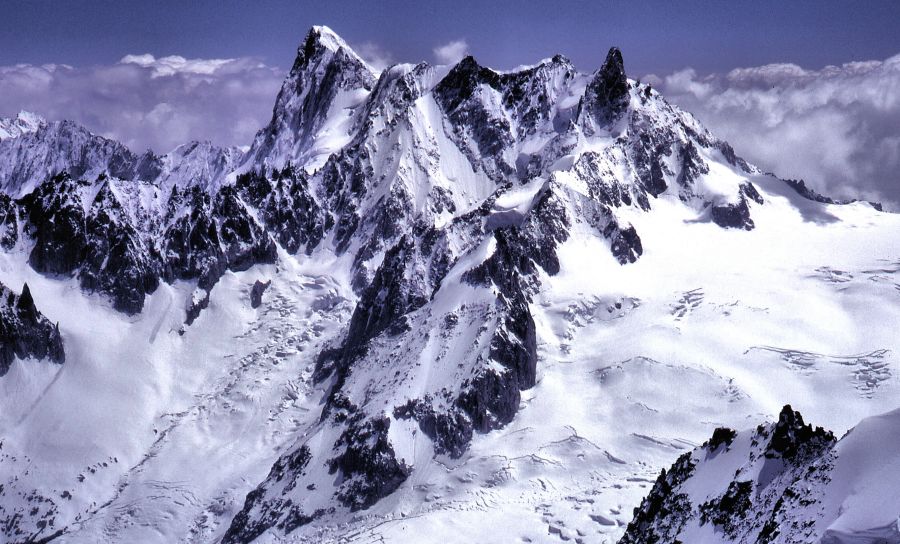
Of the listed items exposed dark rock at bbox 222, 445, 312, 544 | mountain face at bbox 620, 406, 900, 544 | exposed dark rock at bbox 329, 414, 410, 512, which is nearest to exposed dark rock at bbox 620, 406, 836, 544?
mountain face at bbox 620, 406, 900, 544

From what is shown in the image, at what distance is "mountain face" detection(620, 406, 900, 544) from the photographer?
6462 centimetres

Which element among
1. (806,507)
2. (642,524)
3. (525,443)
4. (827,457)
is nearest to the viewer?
(806,507)

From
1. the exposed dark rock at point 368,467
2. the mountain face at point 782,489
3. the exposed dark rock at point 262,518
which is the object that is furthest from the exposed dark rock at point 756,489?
the exposed dark rock at point 262,518

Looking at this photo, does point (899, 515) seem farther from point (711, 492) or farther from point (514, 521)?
point (514, 521)

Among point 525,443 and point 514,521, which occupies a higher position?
point 525,443

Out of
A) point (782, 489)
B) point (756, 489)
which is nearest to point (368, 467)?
point (756, 489)

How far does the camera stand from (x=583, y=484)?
18438 centimetres

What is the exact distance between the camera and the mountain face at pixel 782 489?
64625 mm

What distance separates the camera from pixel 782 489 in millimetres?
79062

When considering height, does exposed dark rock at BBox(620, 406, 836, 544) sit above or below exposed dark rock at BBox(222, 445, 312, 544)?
above

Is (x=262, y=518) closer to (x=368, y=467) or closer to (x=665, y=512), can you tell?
(x=368, y=467)

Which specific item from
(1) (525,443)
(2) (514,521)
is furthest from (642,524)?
(1) (525,443)

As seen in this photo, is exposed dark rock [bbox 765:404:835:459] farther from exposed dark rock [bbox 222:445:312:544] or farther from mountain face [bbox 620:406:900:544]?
exposed dark rock [bbox 222:445:312:544]

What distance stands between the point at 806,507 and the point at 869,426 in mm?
9858
